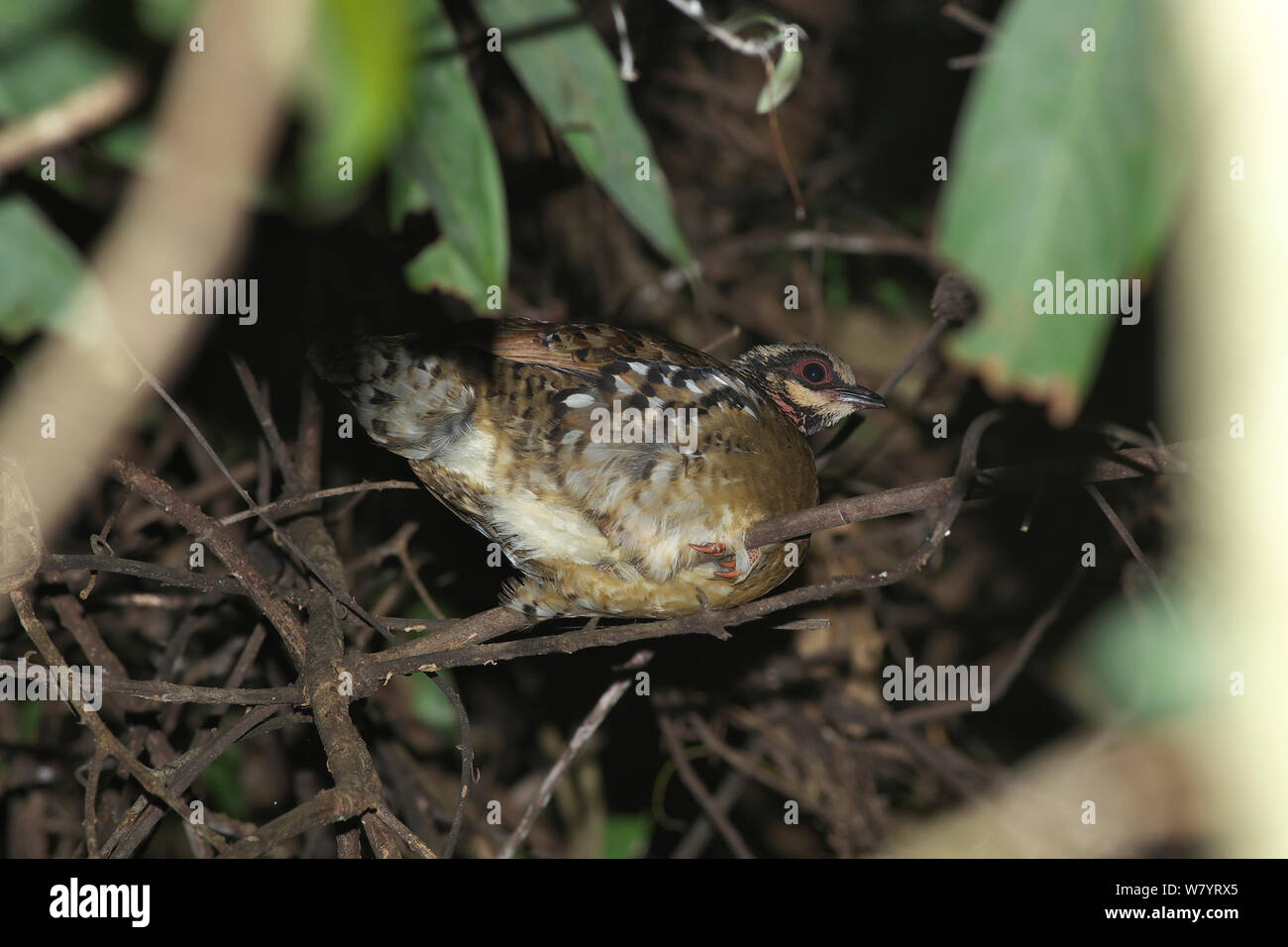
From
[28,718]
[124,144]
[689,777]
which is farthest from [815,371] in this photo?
[28,718]

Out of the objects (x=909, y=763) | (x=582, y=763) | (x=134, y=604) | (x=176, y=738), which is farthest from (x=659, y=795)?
(x=134, y=604)

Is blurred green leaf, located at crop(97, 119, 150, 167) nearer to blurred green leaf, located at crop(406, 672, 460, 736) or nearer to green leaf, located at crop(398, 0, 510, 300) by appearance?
green leaf, located at crop(398, 0, 510, 300)

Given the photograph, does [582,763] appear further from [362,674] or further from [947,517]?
[947,517]

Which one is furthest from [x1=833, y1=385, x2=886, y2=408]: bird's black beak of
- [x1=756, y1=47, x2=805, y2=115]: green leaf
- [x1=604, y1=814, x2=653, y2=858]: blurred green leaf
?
[x1=604, y1=814, x2=653, y2=858]: blurred green leaf

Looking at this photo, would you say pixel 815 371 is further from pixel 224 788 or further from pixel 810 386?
pixel 224 788

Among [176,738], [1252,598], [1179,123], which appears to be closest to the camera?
[1179,123]
